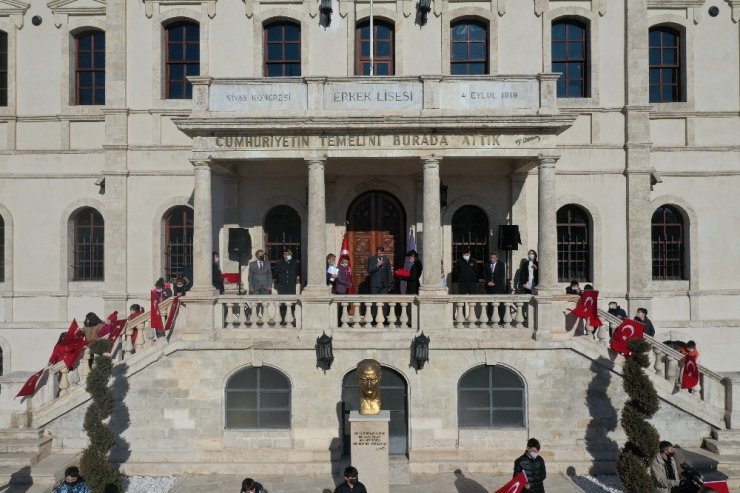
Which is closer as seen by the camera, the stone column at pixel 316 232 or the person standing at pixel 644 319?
the stone column at pixel 316 232

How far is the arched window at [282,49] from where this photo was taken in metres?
A: 18.9

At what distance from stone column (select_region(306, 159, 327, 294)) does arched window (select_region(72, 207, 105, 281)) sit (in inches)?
319

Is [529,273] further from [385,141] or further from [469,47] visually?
[469,47]

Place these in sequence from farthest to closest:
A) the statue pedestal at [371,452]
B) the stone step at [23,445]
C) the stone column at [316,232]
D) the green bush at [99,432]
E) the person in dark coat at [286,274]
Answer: the person in dark coat at [286,274], the stone column at [316,232], the stone step at [23,445], the statue pedestal at [371,452], the green bush at [99,432]

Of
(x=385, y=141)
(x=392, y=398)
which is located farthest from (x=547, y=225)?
(x=392, y=398)

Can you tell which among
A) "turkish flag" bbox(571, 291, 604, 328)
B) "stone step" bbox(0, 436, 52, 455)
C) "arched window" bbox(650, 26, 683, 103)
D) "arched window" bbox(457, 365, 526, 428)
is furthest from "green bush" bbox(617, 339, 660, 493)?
"stone step" bbox(0, 436, 52, 455)

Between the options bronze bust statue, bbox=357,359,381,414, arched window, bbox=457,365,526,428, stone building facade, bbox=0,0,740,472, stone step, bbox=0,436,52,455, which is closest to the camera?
bronze bust statue, bbox=357,359,381,414

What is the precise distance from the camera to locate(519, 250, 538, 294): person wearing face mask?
16.1 meters

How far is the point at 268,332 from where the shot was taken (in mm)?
14711

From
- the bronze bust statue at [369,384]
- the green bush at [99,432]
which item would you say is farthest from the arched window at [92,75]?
the bronze bust statue at [369,384]

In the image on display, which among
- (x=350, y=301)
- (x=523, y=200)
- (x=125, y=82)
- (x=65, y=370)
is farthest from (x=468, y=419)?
(x=125, y=82)

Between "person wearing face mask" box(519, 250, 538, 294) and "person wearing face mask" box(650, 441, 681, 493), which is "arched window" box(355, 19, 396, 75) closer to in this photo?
"person wearing face mask" box(519, 250, 538, 294)

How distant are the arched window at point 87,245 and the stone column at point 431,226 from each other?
412 inches

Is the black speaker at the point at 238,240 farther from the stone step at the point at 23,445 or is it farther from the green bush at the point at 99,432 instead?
the stone step at the point at 23,445
